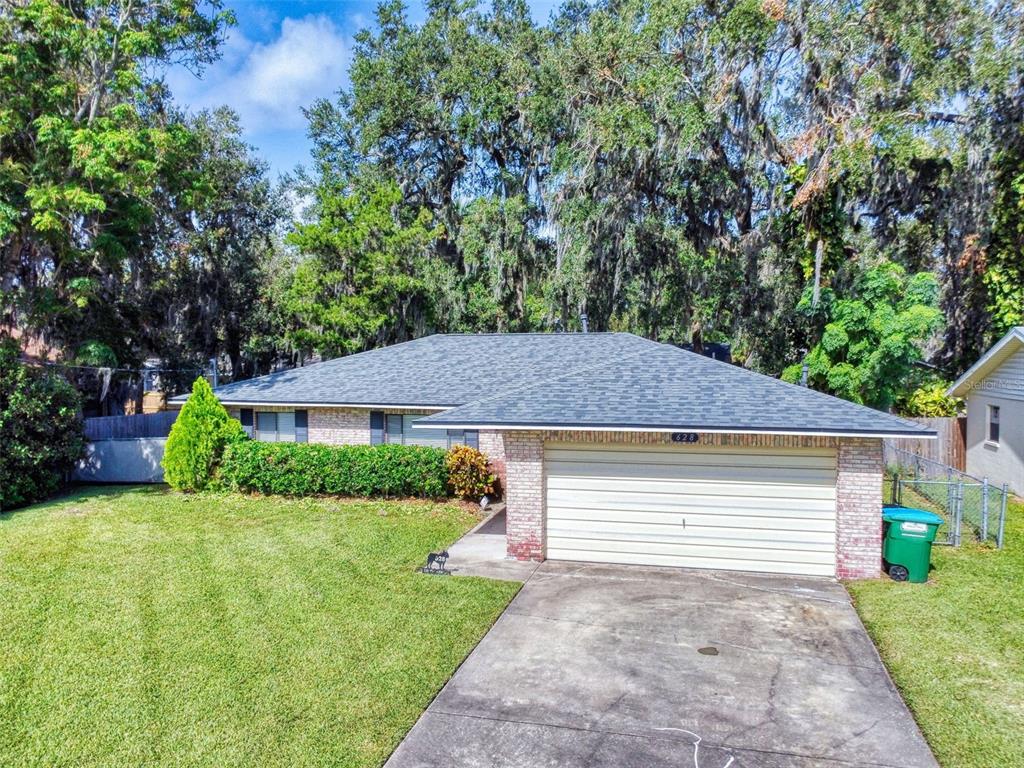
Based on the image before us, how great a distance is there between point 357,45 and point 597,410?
84.4ft

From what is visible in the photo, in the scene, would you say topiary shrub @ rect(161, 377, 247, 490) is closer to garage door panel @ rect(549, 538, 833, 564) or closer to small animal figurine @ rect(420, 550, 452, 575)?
small animal figurine @ rect(420, 550, 452, 575)

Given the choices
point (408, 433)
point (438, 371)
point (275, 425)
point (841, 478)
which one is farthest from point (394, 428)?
point (841, 478)

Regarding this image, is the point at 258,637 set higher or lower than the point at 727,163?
lower

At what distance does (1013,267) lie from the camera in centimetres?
1834

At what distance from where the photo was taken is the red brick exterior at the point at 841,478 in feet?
30.6

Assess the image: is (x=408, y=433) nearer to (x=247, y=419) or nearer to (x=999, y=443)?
(x=247, y=419)

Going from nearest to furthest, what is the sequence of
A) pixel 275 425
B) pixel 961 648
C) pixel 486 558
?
pixel 961 648, pixel 486 558, pixel 275 425

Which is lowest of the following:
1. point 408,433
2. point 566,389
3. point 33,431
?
point 408,433

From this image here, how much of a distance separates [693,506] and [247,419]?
41.9 feet

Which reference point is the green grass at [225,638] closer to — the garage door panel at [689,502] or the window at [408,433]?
the garage door panel at [689,502]

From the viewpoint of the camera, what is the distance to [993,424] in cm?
1659

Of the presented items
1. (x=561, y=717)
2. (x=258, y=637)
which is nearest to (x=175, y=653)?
(x=258, y=637)

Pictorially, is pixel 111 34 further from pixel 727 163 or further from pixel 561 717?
pixel 561 717

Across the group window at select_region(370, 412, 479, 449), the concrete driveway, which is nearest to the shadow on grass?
window at select_region(370, 412, 479, 449)
